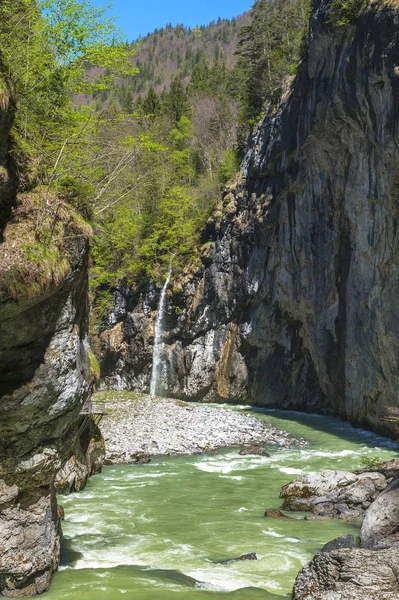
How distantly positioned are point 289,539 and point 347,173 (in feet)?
59.5

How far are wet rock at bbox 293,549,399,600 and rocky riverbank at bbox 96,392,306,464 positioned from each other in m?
11.6

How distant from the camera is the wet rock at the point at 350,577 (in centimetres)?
656

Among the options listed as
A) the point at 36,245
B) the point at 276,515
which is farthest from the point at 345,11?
the point at 36,245

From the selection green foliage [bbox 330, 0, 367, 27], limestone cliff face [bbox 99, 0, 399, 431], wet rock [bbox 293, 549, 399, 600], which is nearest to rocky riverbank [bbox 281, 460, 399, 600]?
wet rock [bbox 293, 549, 399, 600]

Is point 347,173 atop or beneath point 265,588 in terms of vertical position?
atop

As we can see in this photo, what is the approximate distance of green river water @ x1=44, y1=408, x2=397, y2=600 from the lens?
7891 millimetres

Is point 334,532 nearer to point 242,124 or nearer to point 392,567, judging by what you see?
point 392,567

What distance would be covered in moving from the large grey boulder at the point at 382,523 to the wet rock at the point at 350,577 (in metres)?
2.38

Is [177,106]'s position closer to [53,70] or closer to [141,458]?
[141,458]

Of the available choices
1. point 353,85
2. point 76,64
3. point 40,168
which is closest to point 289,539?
point 40,168

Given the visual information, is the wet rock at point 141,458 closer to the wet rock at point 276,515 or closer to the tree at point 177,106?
the wet rock at point 276,515

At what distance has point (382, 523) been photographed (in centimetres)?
987

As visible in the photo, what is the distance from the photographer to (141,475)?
16109 millimetres

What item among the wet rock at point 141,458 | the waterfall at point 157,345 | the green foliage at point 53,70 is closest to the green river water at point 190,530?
the wet rock at point 141,458
